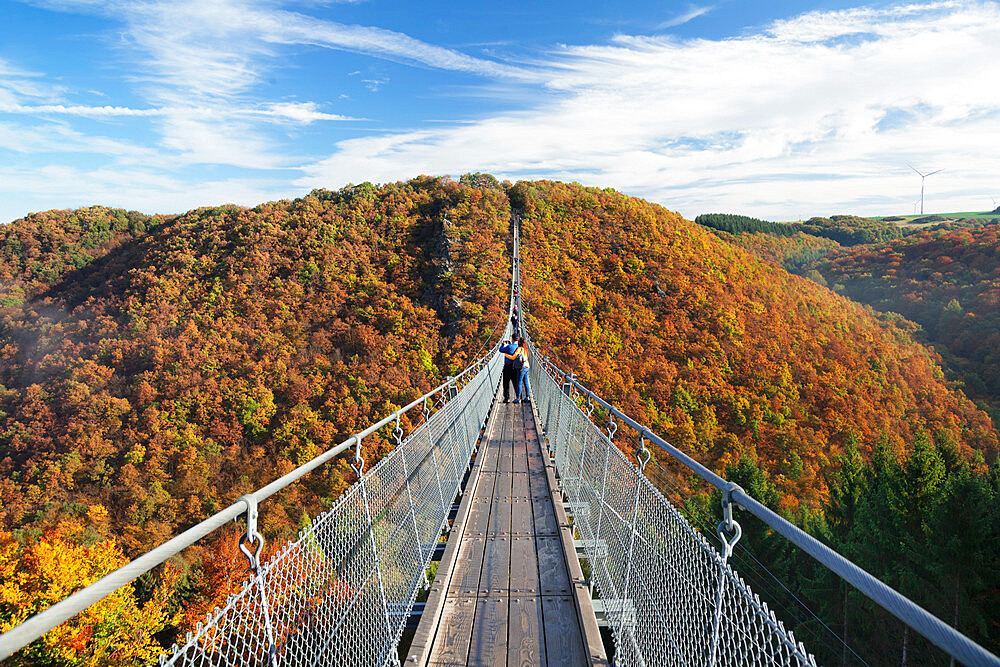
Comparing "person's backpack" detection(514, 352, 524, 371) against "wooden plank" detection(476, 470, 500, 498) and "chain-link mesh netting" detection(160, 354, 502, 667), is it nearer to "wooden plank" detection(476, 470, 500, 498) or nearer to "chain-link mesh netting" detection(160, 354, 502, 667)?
"wooden plank" detection(476, 470, 500, 498)

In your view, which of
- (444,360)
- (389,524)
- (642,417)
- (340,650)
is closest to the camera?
(340,650)

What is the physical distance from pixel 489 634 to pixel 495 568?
2.24 feet

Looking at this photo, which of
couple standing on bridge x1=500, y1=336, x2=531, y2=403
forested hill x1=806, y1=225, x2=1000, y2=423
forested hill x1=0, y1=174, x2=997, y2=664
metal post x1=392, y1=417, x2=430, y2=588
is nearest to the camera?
metal post x1=392, y1=417, x2=430, y2=588

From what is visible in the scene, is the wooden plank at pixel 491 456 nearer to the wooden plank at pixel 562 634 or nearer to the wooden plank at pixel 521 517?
the wooden plank at pixel 521 517

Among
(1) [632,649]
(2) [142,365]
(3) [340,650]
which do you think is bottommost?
(2) [142,365]

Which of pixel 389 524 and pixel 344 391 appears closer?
pixel 389 524

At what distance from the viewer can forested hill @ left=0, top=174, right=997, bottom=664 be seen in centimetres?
2738

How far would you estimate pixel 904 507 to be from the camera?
54.5 ft

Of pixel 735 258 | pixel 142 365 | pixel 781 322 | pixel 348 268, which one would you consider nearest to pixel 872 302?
pixel 735 258

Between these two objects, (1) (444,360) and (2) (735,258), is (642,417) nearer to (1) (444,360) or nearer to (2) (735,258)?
(1) (444,360)

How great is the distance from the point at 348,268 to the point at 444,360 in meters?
17.1

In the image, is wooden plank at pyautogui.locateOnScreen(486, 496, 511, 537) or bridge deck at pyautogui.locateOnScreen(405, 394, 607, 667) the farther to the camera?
wooden plank at pyautogui.locateOnScreen(486, 496, 511, 537)

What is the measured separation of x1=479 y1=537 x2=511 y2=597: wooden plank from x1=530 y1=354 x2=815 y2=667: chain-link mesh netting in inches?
20.4

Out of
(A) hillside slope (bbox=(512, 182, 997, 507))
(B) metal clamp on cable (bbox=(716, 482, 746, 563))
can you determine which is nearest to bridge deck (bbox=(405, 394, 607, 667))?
(B) metal clamp on cable (bbox=(716, 482, 746, 563))
